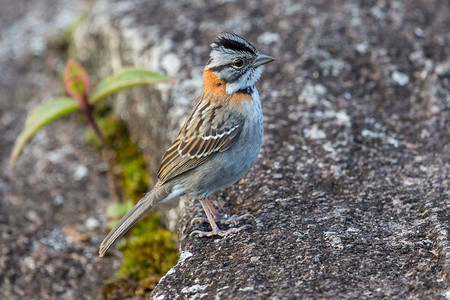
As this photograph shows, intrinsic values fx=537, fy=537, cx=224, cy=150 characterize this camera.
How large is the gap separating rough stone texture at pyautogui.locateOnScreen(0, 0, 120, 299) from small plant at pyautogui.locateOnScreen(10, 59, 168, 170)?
0.92 metres

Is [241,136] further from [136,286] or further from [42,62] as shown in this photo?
[42,62]

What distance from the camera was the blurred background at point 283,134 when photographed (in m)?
4.27

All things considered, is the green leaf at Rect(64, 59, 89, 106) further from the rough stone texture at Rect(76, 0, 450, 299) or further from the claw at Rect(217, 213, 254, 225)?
the claw at Rect(217, 213, 254, 225)

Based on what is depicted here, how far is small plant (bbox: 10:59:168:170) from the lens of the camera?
5145mm

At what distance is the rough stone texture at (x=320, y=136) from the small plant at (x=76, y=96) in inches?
27.4

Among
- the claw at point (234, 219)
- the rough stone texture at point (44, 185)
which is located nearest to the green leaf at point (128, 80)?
the rough stone texture at point (44, 185)

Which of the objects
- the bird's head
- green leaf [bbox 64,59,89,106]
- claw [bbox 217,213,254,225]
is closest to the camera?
claw [bbox 217,213,254,225]

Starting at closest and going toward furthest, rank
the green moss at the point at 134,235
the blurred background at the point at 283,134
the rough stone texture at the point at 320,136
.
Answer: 1. the rough stone texture at the point at 320,136
2. the blurred background at the point at 283,134
3. the green moss at the point at 134,235

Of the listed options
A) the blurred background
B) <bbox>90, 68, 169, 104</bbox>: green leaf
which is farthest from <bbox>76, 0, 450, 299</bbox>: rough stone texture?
<bbox>90, 68, 169, 104</bbox>: green leaf

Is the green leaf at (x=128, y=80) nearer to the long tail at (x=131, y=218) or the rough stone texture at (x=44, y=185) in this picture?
the long tail at (x=131, y=218)

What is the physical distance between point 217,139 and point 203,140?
139 mm

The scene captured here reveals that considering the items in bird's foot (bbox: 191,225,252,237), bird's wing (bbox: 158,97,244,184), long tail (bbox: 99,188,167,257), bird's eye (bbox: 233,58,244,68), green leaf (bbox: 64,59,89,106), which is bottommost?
bird's foot (bbox: 191,225,252,237)

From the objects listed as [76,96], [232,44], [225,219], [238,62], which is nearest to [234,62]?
[238,62]

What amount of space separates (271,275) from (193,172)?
4.34 feet
